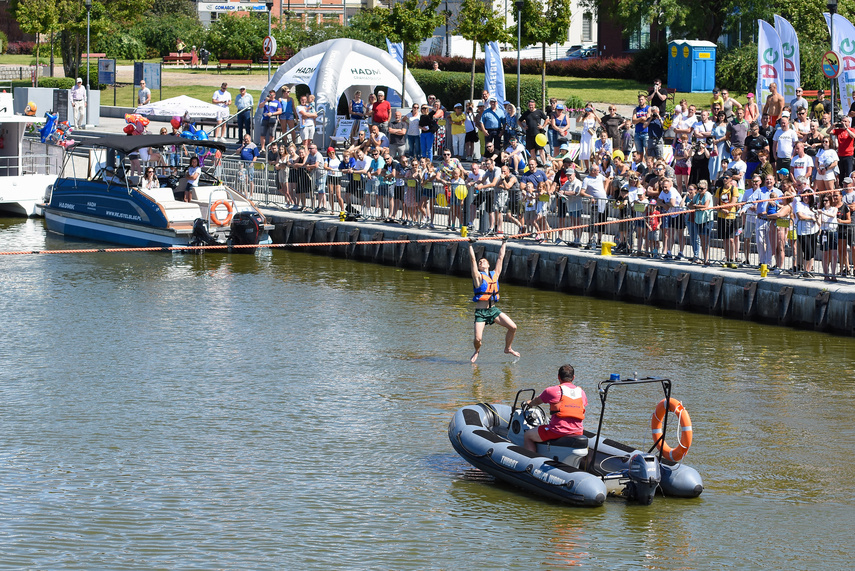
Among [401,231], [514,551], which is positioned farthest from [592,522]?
[401,231]

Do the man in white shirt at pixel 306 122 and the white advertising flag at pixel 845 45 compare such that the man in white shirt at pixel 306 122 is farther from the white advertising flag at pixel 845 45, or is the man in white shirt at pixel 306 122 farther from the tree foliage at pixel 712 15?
the tree foliage at pixel 712 15

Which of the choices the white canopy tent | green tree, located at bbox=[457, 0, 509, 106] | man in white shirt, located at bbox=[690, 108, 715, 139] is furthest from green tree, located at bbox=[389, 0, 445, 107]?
man in white shirt, located at bbox=[690, 108, 715, 139]

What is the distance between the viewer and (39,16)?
55.3 meters

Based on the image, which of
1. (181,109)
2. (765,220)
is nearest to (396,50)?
(181,109)

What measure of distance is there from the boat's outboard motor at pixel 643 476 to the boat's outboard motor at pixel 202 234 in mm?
17133

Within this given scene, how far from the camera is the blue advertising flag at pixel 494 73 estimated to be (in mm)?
31703

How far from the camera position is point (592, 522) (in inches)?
472

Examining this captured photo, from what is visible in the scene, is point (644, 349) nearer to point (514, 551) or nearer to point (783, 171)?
point (783, 171)

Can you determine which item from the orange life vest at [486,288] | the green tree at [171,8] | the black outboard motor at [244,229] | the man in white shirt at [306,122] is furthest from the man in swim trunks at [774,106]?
the green tree at [171,8]

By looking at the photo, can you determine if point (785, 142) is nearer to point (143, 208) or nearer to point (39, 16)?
point (143, 208)

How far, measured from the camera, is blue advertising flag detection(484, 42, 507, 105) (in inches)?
1248

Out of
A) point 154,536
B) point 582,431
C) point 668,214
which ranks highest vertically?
point 668,214

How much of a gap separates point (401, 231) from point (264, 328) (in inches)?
274

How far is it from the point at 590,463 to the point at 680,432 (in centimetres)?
97
